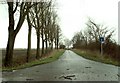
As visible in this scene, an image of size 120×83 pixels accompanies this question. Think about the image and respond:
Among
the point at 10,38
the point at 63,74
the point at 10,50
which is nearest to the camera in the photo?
the point at 63,74

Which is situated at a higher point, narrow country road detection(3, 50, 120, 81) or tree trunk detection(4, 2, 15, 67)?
tree trunk detection(4, 2, 15, 67)

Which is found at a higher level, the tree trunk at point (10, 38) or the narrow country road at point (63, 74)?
the tree trunk at point (10, 38)

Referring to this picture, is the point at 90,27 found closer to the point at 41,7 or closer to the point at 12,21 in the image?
→ the point at 41,7

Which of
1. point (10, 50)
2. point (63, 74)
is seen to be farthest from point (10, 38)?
point (63, 74)

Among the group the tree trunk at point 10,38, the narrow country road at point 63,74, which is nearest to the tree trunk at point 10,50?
the tree trunk at point 10,38

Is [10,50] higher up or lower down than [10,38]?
lower down

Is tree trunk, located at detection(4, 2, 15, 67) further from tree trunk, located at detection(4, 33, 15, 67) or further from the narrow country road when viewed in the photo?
the narrow country road

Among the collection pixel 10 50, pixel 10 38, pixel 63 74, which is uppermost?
pixel 10 38

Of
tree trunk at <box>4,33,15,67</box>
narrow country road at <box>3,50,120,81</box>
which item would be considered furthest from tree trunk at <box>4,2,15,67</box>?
narrow country road at <box>3,50,120,81</box>

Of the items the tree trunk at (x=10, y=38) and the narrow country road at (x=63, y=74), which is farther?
the tree trunk at (x=10, y=38)

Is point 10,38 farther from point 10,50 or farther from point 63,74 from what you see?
point 63,74

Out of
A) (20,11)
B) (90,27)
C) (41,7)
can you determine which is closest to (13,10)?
(20,11)

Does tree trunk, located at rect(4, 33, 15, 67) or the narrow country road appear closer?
the narrow country road

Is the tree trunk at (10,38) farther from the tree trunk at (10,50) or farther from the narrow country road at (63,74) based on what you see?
the narrow country road at (63,74)
